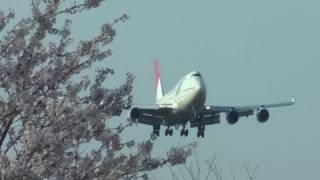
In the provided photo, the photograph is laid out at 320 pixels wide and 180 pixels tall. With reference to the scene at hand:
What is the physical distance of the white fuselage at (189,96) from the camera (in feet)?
176

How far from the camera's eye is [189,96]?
53844mm

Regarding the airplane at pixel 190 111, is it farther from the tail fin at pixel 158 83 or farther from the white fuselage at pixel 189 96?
the tail fin at pixel 158 83

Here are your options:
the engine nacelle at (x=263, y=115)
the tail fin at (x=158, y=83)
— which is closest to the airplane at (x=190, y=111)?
the engine nacelle at (x=263, y=115)

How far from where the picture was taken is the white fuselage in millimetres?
53531

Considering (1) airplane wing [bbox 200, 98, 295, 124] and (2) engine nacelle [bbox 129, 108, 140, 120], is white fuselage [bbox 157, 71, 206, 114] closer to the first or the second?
(1) airplane wing [bbox 200, 98, 295, 124]

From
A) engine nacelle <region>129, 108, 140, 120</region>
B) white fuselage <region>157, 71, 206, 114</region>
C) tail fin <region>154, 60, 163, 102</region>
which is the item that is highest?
tail fin <region>154, 60, 163, 102</region>

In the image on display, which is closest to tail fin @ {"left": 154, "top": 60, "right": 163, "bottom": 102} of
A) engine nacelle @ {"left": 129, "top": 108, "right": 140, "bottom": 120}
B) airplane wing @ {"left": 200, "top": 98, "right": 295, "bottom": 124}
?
airplane wing @ {"left": 200, "top": 98, "right": 295, "bottom": 124}

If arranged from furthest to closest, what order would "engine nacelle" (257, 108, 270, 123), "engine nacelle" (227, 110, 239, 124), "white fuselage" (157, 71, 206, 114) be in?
"engine nacelle" (257, 108, 270, 123) < "engine nacelle" (227, 110, 239, 124) < "white fuselage" (157, 71, 206, 114)

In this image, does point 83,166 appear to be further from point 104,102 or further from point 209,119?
point 209,119

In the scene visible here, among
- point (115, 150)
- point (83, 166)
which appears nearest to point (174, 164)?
point (115, 150)

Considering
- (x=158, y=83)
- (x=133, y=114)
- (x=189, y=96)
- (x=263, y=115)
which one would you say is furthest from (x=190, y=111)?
(x=158, y=83)

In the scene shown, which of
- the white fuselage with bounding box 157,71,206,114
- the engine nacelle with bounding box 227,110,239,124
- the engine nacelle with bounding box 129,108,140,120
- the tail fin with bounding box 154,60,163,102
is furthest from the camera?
the tail fin with bounding box 154,60,163,102

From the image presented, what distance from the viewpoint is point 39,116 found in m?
7.56

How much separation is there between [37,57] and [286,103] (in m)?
56.7
